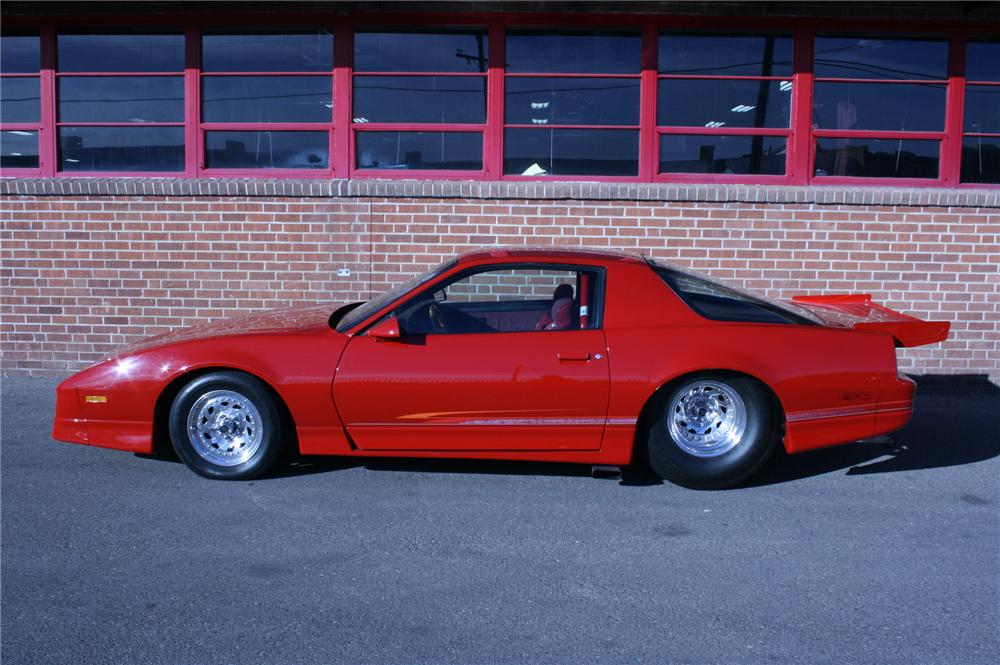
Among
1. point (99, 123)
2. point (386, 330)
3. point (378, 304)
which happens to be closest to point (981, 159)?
point (378, 304)

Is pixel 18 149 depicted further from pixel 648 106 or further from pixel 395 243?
pixel 648 106

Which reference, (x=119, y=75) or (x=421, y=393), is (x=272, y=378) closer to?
(x=421, y=393)

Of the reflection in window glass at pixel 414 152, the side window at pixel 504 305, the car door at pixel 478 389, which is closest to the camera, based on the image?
the car door at pixel 478 389

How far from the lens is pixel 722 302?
5.64 m

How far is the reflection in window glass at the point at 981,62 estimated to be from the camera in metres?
8.91

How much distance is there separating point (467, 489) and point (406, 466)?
2.00 feet

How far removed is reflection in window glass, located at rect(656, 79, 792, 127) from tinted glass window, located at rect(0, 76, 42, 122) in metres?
6.11

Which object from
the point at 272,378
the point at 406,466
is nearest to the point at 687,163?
the point at 406,466

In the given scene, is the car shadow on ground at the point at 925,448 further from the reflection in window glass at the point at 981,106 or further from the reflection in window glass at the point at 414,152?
the reflection in window glass at the point at 414,152

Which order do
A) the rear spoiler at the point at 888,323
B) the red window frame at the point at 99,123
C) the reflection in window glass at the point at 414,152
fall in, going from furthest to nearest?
the red window frame at the point at 99,123, the reflection in window glass at the point at 414,152, the rear spoiler at the point at 888,323

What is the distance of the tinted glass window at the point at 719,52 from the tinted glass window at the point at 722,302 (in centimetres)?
385

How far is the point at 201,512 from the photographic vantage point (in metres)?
4.98

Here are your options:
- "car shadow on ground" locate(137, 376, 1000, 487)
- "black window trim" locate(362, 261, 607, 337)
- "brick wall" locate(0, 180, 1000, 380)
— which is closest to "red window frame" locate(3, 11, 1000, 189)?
"brick wall" locate(0, 180, 1000, 380)

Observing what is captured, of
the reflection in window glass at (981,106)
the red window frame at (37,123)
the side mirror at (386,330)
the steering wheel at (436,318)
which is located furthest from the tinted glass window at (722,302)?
the red window frame at (37,123)
